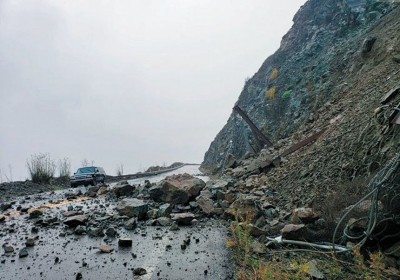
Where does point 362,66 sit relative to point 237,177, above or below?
above

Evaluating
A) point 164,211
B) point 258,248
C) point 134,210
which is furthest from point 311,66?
point 258,248

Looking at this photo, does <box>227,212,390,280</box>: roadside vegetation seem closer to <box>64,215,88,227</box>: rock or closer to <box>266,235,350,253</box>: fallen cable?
<box>266,235,350,253</box>: fallen cable

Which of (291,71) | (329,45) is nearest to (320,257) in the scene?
(329,45)

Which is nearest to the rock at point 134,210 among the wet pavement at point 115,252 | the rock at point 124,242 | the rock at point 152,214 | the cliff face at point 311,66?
the rock at point 152,214

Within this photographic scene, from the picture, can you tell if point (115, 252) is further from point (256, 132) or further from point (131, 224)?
point (256, 132)

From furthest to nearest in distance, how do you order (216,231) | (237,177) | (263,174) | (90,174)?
(90,174), (237,177), (263,174), (216,231)

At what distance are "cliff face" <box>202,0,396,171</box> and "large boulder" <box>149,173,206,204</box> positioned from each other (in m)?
8.00

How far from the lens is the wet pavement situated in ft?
14.9

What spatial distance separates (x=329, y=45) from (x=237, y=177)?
49.5 feet

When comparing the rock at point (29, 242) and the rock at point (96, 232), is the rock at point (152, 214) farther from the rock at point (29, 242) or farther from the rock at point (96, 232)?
the rock at point (29, 242)

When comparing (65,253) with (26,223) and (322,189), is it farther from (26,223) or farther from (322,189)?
(322,189)

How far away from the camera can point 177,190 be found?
9.04 metres

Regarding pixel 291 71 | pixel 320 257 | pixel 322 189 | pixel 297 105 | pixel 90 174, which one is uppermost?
pixel 291 71

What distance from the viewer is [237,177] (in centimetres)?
1227
